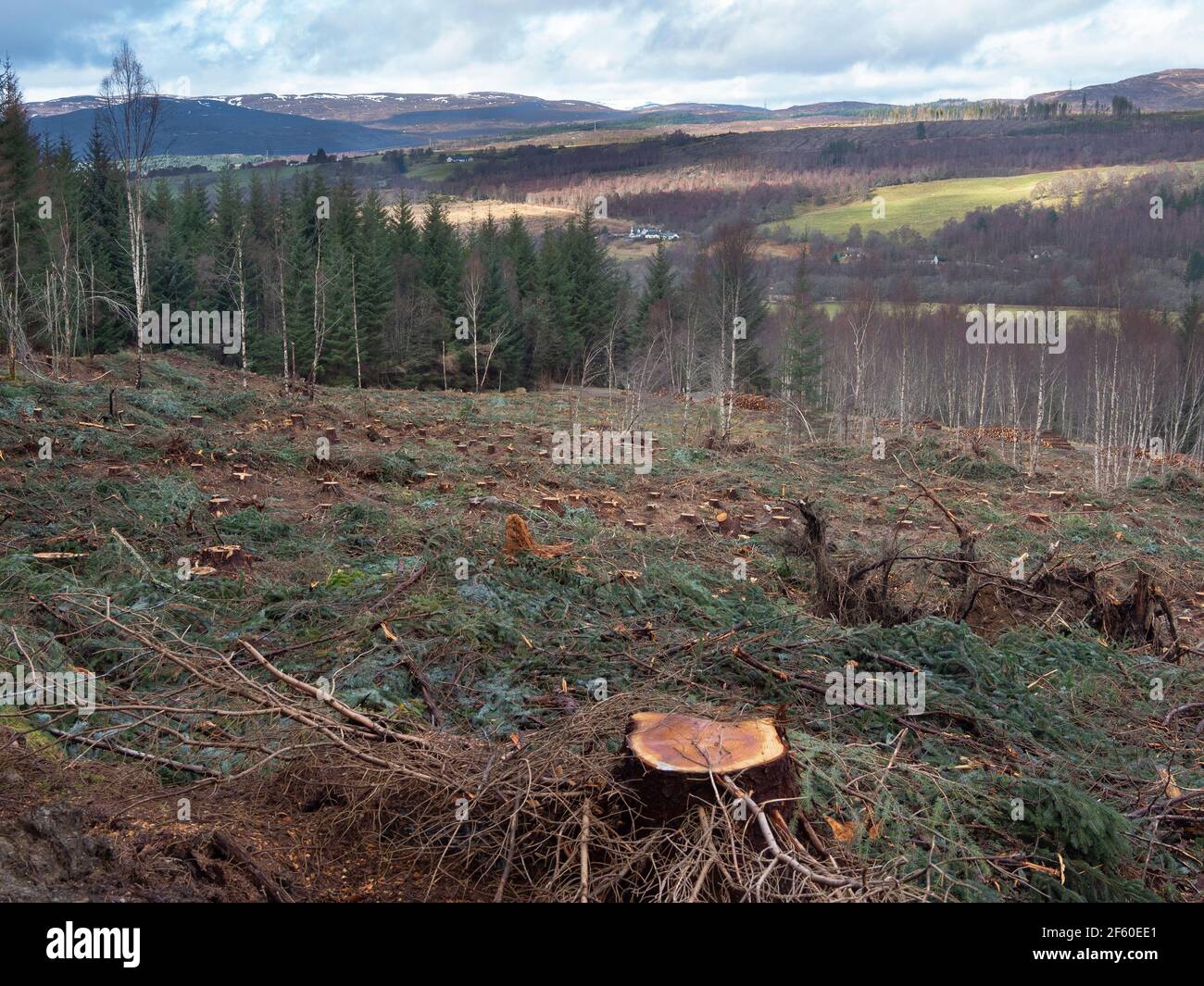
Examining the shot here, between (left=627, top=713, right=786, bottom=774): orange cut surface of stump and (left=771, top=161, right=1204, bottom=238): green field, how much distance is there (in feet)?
248

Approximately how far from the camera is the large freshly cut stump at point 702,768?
3014mm

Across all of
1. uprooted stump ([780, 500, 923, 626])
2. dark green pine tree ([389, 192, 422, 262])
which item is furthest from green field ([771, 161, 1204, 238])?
uprooted stump ([780, 500, 923, 626])

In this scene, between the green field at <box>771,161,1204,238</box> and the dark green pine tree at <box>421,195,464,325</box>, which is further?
the green field at <box>771,161,1204,238</box>

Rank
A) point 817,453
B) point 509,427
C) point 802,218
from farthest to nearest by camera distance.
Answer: point 802,218 → point 817,453 → point 509,427

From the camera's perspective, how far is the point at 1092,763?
178 inches

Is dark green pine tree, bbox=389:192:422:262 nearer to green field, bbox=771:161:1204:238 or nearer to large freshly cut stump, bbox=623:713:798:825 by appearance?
green field, bbox=771:161:1204:238

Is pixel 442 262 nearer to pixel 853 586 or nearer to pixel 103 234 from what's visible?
pixel 103 234

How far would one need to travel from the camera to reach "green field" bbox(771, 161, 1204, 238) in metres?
80.6

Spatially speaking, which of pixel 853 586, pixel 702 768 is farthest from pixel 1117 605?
pixel 702 768

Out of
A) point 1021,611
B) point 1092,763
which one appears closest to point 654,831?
point 1092,763

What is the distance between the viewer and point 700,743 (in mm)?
3186
